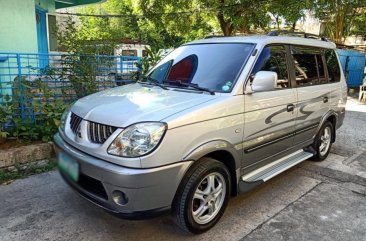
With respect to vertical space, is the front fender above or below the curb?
above

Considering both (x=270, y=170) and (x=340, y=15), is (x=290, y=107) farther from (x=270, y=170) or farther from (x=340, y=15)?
(x=340, y=15)

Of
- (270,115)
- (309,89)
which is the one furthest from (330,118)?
(270,115)

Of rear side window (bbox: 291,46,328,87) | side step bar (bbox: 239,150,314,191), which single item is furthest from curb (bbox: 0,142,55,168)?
rear side window (bbox: 291,46,328,87)

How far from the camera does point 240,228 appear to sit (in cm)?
313

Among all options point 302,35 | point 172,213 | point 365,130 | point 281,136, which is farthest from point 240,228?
point 365,130

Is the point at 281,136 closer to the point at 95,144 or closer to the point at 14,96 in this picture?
the point at 95,144

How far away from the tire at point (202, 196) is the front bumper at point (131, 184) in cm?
12

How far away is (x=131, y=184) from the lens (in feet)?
8.00

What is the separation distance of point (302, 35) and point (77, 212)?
3.77 meters

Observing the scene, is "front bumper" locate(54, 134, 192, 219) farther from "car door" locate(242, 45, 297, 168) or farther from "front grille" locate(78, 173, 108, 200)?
"car door" locate(242, 45, 297, 168)

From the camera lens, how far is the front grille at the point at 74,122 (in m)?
2.98

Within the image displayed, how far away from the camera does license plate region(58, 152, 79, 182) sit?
2.78 m

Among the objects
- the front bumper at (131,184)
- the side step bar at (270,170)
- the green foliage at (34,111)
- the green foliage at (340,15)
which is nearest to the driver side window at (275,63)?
the side step bar at (270,170)

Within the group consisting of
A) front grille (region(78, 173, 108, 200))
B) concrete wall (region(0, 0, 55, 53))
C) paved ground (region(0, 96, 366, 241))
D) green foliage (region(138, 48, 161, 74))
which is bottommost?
paved ground (region(0, 96, 366, 241))
